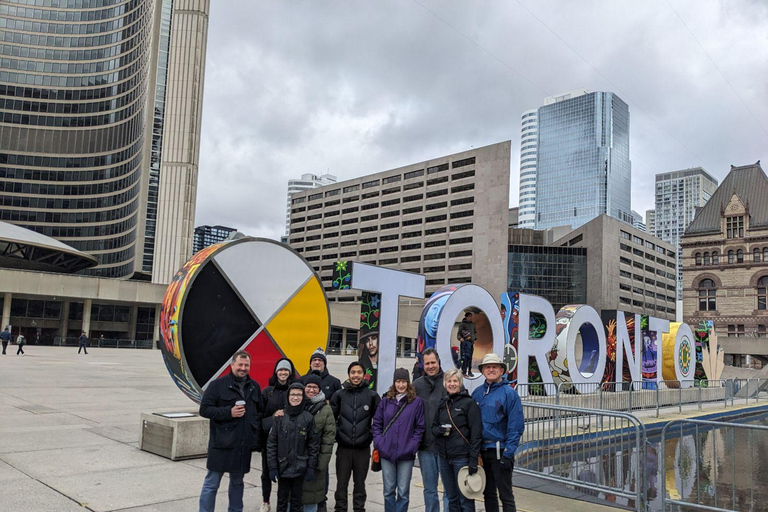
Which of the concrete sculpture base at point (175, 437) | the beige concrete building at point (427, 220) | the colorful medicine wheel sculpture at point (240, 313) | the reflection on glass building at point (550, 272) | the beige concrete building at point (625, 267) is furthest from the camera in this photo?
the reflection on glass building at point (550, 272)

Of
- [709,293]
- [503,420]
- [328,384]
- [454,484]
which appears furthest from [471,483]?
[709,293]

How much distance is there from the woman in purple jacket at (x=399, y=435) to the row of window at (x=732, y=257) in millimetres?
106775

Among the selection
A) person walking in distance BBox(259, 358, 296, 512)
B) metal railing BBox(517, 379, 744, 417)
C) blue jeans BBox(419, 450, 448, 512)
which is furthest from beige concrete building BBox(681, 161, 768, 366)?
person walking in distance BBox(259, 358, 296, 512)

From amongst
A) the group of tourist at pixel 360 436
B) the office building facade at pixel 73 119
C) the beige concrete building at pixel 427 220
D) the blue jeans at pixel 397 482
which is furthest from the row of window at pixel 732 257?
the blue jeans at pixel 397 482

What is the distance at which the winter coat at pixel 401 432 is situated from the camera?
6.07 m

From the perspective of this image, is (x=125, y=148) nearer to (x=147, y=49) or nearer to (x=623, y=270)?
(x=147, y=49)

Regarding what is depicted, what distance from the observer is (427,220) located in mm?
113375

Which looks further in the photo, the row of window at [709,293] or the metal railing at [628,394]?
the row of window at [709,293]

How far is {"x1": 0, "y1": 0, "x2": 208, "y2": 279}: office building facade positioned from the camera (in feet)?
323

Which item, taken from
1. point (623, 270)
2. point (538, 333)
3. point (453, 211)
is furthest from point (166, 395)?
point (623, 270)

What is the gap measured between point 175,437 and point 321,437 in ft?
11.7

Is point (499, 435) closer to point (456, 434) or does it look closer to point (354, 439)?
point (456, 434)

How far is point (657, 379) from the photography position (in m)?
22.6

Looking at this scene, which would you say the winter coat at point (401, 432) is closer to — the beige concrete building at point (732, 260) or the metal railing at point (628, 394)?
the metal railing at point (628, 394)
